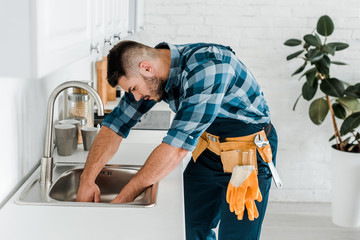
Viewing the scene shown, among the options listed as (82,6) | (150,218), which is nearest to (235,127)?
(150,218)

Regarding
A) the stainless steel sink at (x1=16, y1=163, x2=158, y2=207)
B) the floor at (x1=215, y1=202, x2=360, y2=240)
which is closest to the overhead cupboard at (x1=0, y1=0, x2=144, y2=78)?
the stainless steel sink at (x1=16, y1=163, x2=158, y2=207)

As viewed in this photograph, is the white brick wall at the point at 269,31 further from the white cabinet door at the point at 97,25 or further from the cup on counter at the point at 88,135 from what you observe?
the white cabinet door at the point at 97,25

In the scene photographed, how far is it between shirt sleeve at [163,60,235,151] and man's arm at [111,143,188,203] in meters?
0.04

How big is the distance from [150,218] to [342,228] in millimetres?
2592

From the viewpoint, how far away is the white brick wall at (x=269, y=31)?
369 centimetres

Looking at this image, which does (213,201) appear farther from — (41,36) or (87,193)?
(41,36)

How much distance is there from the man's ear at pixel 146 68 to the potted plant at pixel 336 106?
1.95 metres

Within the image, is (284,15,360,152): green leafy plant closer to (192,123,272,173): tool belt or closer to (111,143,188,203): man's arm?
(192,123,272,173): tool belt

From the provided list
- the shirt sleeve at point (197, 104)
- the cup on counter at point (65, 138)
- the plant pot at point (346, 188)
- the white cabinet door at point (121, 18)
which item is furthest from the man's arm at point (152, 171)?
the plant pot at point (346, 188)

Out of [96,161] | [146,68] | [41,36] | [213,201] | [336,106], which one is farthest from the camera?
[336,106]

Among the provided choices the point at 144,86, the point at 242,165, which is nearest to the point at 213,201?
the point at 242,165

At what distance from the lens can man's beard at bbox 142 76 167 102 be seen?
1.70 metres

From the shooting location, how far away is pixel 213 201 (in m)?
2.19

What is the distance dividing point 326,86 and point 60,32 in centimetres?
280
